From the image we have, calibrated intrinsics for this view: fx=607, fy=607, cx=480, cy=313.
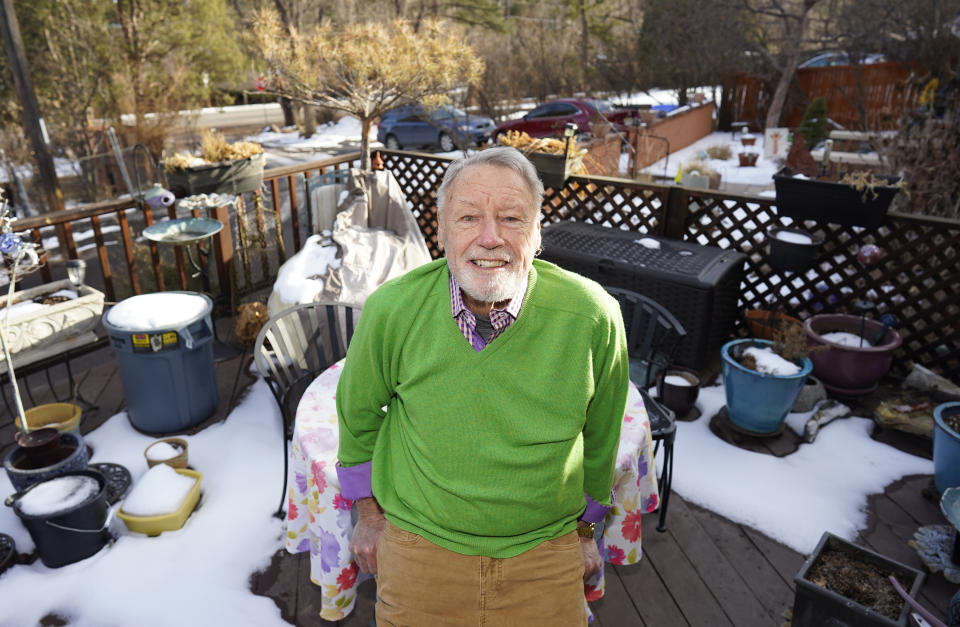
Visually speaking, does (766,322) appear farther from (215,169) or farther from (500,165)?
(215,169)

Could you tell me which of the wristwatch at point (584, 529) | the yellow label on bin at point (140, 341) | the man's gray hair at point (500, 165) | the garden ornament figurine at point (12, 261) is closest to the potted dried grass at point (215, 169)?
the garden ornament figurine at point (12, 261)

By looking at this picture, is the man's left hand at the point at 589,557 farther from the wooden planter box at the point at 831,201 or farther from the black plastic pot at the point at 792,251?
the wooden planter box at the point at 831,201

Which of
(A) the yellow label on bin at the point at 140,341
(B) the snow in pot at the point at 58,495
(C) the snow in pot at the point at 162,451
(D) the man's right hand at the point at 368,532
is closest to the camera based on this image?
(D) the man's right hand at the point at 368,532

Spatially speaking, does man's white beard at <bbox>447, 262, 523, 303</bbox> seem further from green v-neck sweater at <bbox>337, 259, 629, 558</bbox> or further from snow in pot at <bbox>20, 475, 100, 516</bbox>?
snow in pot at <bbox>20, 475, 100, 516</bbox>

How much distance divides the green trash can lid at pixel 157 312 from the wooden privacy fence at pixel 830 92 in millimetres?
15561

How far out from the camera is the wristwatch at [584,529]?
1557 millimetres

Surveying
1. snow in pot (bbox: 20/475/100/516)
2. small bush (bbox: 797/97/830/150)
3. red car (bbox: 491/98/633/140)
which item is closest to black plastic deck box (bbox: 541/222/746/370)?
snow in pot (bbox: 20/475/100/516)

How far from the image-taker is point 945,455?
2.51m

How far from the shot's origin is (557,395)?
4.35 feet

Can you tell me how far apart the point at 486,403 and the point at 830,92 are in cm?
1827

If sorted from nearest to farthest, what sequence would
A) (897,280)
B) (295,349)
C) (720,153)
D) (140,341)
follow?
(295,349) → (140,341) → (897,280) → (720,153)

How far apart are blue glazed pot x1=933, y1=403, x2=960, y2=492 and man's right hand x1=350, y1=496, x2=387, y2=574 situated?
2332mm

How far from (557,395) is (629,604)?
3.97 feet

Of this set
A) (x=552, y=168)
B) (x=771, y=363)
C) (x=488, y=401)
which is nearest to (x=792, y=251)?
(x=771, y=363)
